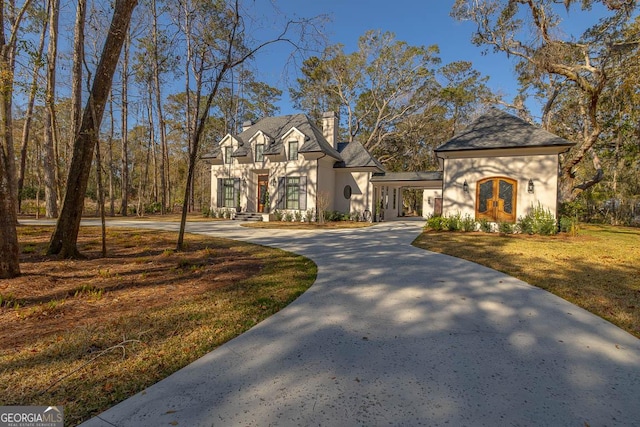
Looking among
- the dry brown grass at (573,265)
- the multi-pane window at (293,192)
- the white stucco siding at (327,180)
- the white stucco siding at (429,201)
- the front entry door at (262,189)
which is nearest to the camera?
the dry brown grass at (573,265)

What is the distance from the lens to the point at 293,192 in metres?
17.9

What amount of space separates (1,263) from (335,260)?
5.50 meters

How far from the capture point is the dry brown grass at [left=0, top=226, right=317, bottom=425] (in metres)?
2.09

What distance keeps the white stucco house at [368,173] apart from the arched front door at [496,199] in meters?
0.03

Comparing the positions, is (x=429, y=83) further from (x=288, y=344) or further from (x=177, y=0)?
(x=288, y=344)

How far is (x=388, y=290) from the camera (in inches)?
169

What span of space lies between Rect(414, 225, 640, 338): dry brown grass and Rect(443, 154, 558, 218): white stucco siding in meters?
1.87

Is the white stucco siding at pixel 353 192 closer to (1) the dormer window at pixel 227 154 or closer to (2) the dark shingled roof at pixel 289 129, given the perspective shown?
(2) the dark shingled roof at pixel 289 129

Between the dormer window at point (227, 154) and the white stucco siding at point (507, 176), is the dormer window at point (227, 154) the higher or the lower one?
the higher one

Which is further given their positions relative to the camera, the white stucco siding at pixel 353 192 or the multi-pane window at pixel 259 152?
the multi-pane window at pixel 259 152

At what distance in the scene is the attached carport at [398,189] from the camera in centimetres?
1806

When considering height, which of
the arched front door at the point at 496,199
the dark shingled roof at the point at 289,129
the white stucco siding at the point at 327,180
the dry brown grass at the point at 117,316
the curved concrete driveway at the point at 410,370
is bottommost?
the curved concrete driveway at the point at 410,370

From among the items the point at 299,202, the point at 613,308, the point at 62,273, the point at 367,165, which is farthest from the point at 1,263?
the point at 367,165

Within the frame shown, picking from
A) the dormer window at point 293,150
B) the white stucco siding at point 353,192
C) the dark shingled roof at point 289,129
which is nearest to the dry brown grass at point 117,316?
the dark shingled roof at point 289,129
